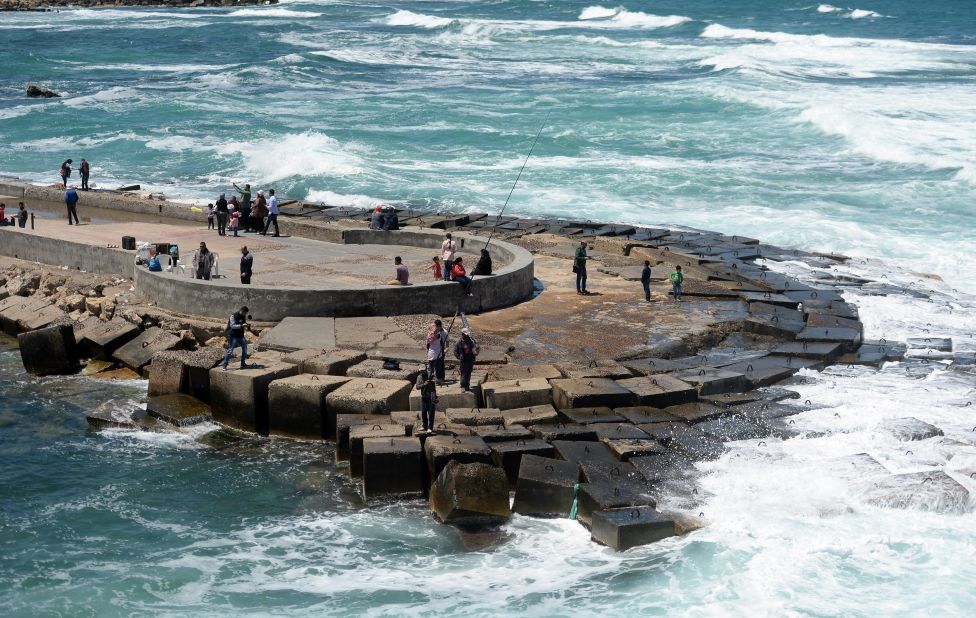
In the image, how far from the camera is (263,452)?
14781mm

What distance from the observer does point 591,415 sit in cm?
1473

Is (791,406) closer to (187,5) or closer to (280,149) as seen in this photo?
(280,149)

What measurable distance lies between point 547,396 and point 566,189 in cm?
1858

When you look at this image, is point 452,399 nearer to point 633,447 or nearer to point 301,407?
point 301,407

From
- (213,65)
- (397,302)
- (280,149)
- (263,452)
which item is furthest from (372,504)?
(213,65)

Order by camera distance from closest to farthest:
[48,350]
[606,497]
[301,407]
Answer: [606,497]
[301,407]
[48,350]

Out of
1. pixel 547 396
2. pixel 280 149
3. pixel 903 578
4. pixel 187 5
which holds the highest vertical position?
pixel 187 5

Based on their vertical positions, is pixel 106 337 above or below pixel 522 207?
below

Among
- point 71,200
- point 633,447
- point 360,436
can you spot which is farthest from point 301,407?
point 71,200

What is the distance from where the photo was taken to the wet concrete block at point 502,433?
13932 mm

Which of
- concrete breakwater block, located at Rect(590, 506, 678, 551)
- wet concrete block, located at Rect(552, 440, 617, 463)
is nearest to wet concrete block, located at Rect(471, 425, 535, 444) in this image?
wet concrete block, located at Rect(552, 440, 617, 463)

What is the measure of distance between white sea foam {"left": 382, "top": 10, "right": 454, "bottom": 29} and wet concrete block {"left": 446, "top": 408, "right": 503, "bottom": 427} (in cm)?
7298

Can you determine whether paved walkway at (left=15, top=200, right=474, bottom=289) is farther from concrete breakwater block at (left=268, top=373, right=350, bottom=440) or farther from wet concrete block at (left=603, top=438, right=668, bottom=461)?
wet concrete block at (left=603, top=438, right=668, bottom=461)

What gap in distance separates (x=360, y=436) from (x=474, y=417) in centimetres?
146
